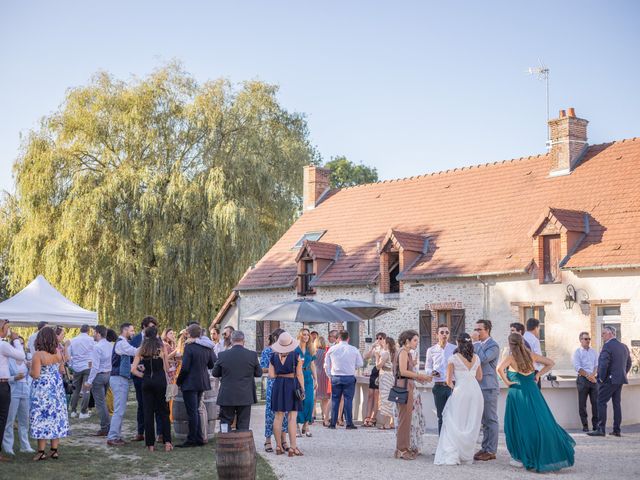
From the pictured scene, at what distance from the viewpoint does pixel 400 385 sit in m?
11.4

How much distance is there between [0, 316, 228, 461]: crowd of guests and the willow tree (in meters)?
14.5

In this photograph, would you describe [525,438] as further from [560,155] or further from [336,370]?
[560,155]

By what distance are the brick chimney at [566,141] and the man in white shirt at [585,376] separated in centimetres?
1091

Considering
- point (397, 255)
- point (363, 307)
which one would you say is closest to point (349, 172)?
point (397, 255)

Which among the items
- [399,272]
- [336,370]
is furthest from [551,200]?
[336,370]

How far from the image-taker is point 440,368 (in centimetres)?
1306

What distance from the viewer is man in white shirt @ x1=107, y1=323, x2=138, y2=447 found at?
12273 mm

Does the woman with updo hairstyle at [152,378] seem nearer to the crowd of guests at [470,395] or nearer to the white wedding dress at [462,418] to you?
the crowd of guests at [470,395]

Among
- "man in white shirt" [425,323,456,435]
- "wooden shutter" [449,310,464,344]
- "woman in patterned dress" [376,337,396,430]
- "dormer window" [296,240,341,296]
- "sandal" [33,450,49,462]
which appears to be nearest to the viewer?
"sandal" [33,450,49,462]

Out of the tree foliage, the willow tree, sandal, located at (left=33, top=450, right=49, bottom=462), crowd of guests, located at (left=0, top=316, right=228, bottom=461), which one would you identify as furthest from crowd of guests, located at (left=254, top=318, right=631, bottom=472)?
the tree foliage

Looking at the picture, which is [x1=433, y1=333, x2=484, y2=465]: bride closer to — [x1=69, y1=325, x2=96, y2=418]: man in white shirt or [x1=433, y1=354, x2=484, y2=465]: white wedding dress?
[x1=433, y1=354, x2=484, y2=465]: white wedding dress

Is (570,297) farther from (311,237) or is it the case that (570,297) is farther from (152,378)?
(152,378)

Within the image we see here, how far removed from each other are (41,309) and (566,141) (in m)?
15.9

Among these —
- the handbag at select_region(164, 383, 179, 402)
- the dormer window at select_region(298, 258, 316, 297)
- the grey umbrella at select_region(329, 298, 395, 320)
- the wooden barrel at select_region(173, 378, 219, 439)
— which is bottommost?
the wooden barrel at select_region(173, 378, 219, 439)
